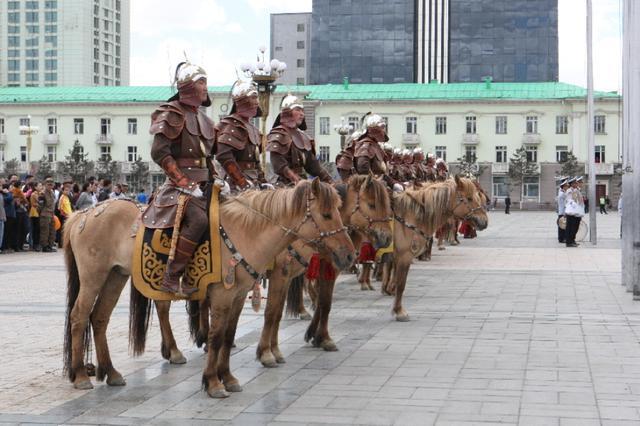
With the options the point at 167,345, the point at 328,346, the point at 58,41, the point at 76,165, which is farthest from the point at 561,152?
the point at 58,41

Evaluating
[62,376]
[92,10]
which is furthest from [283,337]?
[92,10]

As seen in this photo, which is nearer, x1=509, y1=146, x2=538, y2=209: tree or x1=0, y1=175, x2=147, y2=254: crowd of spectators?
x1=0, y1=175, x2=147, y2=254: crowd of spectators

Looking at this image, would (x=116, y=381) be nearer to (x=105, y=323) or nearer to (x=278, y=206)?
(x=105, y=323)

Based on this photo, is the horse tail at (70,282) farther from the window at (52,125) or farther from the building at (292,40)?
the building at (292,40)

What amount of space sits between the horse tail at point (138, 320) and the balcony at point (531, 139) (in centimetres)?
8650

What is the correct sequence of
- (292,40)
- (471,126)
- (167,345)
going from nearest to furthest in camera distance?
(167,345)
(471,126)
(292,40)

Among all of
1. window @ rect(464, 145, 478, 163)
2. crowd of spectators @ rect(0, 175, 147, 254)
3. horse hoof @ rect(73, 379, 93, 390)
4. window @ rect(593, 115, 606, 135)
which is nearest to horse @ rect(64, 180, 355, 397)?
horse hoof @ rect(73, 379, 93, 390)

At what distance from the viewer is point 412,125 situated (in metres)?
95.2

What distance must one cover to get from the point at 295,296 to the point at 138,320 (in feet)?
11.4

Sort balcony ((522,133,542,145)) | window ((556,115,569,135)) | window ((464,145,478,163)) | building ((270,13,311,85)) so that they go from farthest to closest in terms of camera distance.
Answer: building ((270,13,311,85))
balcony ((522,133,542,145))
window ((464,145,478,163))
window ((556,115,569,135))

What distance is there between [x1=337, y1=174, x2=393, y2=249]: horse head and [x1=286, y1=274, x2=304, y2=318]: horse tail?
1520 mm

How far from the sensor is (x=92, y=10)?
159875mm

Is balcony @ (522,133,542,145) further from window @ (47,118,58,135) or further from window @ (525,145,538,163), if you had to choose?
window @ (47,118,58,135)

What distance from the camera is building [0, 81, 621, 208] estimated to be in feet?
302
